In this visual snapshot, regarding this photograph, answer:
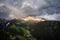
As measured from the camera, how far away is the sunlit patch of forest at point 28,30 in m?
3.71

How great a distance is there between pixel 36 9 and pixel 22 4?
38cm

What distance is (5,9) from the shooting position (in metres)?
3.94

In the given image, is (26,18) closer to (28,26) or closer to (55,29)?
(28,26)

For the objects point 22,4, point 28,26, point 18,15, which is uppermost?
point 22,4

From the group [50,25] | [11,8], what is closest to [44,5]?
[50,25]

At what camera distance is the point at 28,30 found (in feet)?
12.3

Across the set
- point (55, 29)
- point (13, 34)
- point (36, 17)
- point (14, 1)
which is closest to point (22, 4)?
point (14, 1)

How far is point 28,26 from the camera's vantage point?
379 cm

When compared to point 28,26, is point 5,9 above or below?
above

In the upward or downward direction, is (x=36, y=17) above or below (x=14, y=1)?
below

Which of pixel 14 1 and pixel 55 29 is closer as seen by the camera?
pixel 55 29

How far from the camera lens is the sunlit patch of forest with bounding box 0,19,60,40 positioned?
3.71m

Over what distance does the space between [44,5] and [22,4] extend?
21.8 inches

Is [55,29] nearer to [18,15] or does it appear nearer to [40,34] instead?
[40,34]
